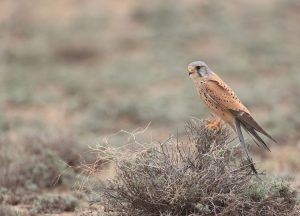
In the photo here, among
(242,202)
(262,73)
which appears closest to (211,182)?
(242,202)

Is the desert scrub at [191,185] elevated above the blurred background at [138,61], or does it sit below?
below

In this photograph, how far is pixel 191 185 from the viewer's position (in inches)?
249

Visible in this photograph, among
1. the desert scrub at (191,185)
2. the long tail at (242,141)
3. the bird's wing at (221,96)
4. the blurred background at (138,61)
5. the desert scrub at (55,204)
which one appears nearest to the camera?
the desert scrub at (191,185)

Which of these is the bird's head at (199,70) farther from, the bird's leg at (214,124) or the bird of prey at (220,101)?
the bird's leg at (214,124)

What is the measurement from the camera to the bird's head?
7.02 m

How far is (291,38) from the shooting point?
23.5 m

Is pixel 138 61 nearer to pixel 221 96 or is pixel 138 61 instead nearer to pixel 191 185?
pixel 221 96

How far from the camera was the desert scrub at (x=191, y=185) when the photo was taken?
20.8ft

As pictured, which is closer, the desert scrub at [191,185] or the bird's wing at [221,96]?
the desert scrub at [191,185]

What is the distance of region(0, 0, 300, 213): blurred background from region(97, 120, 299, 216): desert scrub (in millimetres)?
5554

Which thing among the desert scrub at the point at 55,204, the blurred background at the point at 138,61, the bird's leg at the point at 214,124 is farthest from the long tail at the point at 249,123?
the blurred background at the point at 138,61

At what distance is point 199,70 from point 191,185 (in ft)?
4.08

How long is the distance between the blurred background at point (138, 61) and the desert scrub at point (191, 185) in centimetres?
555

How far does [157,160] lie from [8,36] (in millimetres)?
17680
